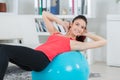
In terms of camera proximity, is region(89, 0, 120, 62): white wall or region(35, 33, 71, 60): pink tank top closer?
region(35, 33, 71, 60): pink tank top

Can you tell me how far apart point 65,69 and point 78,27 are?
41cm

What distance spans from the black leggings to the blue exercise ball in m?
0.06

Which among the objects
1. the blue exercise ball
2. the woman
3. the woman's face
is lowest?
the blue exercise ball

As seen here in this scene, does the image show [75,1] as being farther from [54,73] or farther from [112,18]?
[54,73]

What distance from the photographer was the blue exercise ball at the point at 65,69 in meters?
2.09

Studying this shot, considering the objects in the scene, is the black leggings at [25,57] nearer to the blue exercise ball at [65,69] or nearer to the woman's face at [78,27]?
the blue exercise ball at [65,69]

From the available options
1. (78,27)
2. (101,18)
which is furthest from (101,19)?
Result: (78,27)

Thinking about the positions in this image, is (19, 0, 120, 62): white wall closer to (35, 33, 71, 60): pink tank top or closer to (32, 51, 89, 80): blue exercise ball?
(35, 33, 71, 60): pink tank top

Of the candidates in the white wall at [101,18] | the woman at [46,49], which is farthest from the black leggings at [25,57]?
the white wall at [101,18]

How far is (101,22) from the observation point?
445cm

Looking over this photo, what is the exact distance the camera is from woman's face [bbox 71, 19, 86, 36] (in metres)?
2.29

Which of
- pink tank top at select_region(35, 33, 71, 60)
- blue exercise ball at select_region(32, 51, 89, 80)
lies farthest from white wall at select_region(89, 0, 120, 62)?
blue exercise ball at select_region(32, 51, 89, 80)

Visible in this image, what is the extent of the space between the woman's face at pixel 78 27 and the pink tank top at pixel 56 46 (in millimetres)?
90

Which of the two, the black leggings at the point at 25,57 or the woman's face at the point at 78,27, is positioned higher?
the woman's face at the point at 78,27
